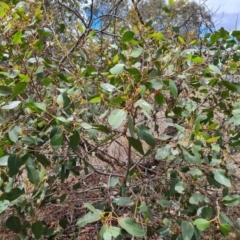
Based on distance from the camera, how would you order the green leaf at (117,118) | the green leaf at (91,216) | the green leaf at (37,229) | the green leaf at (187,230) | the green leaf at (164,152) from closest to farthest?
the green leaf at (117,118), the green leaf at (91,216), the green leaf at (187,230), the green leaf at (164,152), the green leaf at (37,229)

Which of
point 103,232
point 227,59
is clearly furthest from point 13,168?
point 227,59

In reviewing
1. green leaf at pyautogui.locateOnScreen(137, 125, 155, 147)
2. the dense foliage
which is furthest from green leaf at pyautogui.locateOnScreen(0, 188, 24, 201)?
green leaf at pyautogui.locateOnScreen(137, 125, 155, 147)

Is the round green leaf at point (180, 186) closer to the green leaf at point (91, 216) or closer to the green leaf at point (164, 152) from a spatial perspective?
the green leaf at point (164, 152)

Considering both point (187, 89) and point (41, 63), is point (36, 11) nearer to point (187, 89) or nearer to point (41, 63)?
point (41, 63)

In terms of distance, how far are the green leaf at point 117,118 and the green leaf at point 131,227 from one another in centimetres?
29

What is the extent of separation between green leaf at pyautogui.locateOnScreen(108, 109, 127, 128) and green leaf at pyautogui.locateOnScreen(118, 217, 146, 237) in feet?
0.96

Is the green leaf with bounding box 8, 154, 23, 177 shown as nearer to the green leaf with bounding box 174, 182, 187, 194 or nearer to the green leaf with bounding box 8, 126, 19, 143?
the green leaf with bounding box 8, 126, 19, 143

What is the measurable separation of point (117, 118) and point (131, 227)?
326mm

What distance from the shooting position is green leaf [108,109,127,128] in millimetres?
1130

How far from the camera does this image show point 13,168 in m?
1.31

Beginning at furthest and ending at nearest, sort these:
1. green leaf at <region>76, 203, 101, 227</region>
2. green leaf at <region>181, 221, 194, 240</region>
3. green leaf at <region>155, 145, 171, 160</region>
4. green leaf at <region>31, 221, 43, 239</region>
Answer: green leaf at <region>31, 221, 43, 239</region>, green leaf at <region>155, 145, 171, 160</region>, green leaf at <region>181, 221, 194, 240</region>, green leaf at <region>76, 203, 101, 227</region>

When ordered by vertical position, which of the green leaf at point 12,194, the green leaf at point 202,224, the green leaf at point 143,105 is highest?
the green leaf at point 143,105

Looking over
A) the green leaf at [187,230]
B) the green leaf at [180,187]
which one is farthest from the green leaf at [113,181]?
the green leaf at [187,230]

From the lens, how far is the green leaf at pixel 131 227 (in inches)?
45.8
